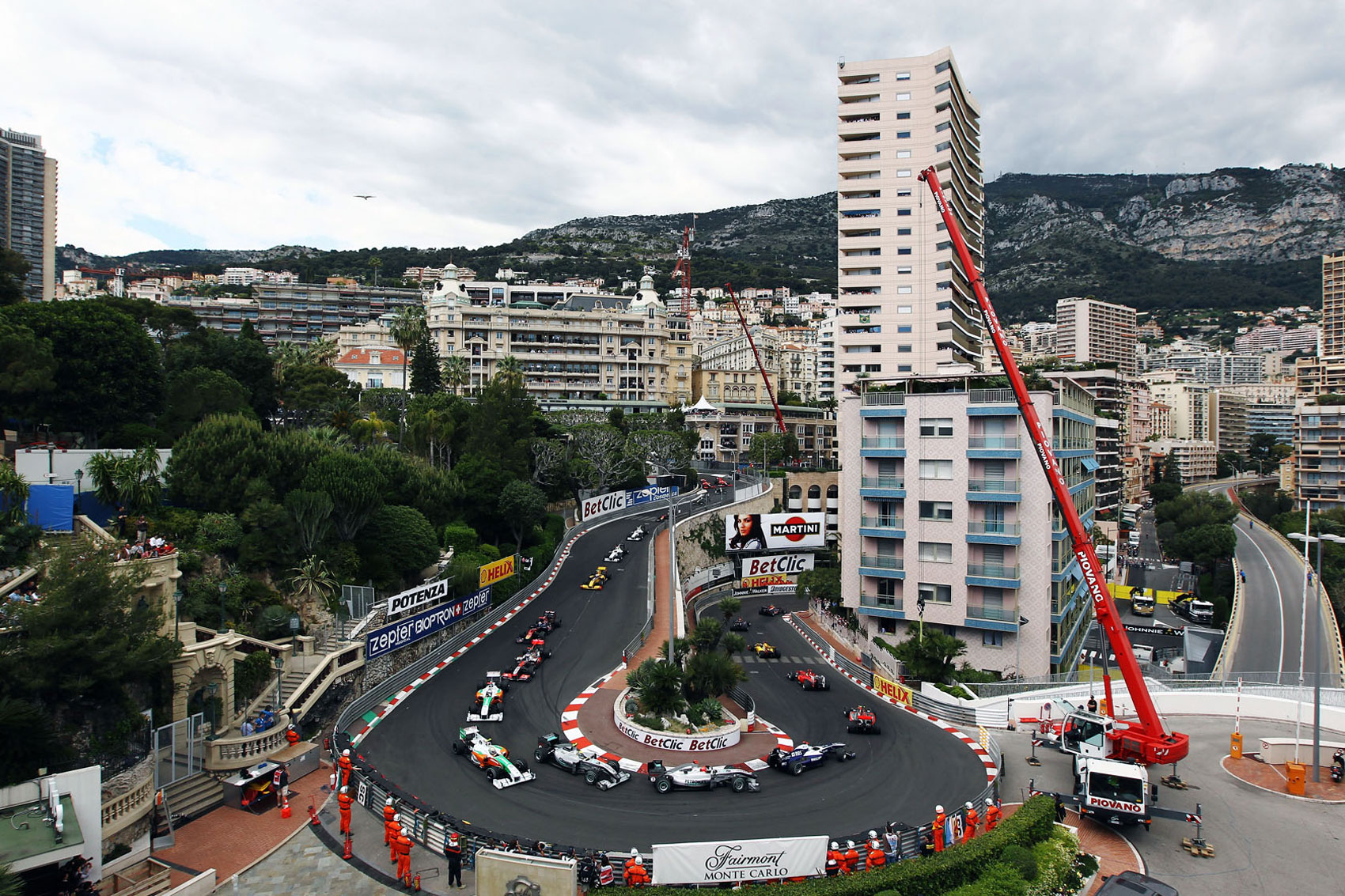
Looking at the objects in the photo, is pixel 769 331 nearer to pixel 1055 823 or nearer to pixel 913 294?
pixel 913 294

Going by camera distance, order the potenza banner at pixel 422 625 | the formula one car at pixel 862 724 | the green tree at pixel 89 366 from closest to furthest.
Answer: the formula one car at pixel 862 724 → the potenza banner at pixel 422 625 → the green tree at pixel 89 366

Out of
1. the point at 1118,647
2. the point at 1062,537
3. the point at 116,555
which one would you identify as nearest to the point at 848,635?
the point at 1062,537

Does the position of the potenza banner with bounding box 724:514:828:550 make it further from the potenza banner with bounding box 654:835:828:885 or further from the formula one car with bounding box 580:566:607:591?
the potenza banner with bounding box 654:835:828:885

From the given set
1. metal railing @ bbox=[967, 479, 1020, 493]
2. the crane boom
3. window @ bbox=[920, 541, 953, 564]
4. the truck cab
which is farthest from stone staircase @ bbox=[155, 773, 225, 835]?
metal railing @ bbox=[967, 479, 1020, 493]

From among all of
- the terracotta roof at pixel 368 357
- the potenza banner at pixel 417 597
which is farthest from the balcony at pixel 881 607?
the terracotta roof at pixel 368 357

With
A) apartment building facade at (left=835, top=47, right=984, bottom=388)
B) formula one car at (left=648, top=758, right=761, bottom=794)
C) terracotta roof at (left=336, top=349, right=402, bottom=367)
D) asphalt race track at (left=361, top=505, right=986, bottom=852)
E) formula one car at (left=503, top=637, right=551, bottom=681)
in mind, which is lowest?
asphalt race track at (left=361, top=505, right=986, bottom=852)

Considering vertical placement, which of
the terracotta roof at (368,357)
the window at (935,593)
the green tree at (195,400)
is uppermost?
the terracotta roof at (368,357)

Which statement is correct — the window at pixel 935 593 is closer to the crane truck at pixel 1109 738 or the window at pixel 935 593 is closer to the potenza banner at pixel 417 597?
the crane truck at pixel 1109 738
